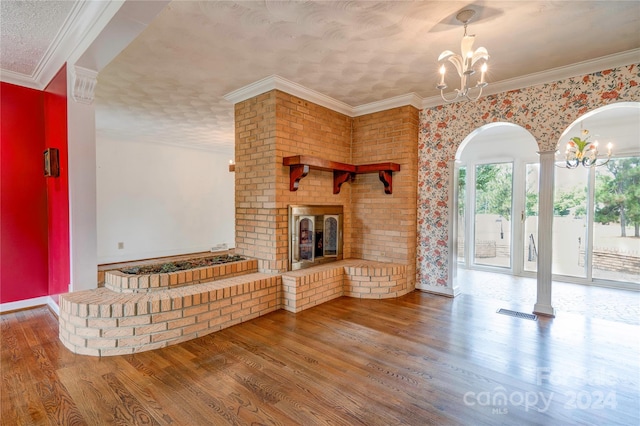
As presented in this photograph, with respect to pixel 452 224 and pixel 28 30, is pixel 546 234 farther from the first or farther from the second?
pixel 28 30

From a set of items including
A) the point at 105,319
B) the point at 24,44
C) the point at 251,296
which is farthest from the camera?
the point at 251,296

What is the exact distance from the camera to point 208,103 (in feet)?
14.3

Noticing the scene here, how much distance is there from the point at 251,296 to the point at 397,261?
6.75 ft

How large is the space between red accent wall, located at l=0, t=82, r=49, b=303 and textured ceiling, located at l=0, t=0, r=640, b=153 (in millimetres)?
649

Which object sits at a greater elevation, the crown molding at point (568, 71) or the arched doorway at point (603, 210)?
the crown molding at point (568, 71)

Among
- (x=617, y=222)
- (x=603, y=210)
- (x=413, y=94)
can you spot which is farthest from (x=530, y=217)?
(x=413, y=94)

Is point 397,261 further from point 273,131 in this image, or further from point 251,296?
point 273,131

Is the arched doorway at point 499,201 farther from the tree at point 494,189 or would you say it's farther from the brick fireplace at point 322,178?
the brick fireplace at point 322,178

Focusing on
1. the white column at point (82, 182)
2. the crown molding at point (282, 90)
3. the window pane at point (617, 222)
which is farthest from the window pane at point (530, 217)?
the white column at point (82, 182)

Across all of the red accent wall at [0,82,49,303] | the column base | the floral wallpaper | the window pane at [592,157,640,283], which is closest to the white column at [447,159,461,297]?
the floral wallpaper

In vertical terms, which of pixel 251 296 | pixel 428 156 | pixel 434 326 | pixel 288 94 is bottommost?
pixel 434 326

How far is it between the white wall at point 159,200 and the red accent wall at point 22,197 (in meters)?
2.38

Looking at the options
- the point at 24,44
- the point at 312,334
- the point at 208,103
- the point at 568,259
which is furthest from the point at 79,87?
the point at 568,259

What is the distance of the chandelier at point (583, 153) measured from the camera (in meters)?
4.25
